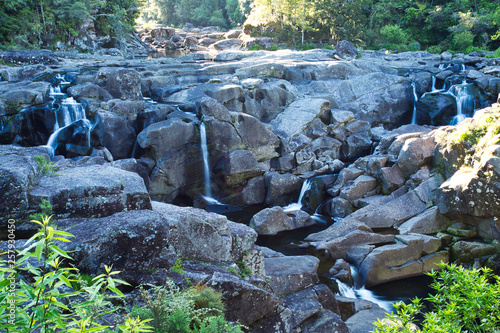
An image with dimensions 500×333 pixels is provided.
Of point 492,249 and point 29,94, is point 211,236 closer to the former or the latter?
point 492,249

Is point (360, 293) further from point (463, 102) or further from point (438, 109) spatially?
point (463, 102)

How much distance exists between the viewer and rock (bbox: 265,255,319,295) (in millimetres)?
7367

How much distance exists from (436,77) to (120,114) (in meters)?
19.9

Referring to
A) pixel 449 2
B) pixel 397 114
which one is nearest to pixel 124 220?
pixel 397 114

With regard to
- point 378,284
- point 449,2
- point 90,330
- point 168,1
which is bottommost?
point 378,284

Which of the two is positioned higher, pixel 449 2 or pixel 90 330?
pixel 449 2

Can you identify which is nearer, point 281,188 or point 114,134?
point 281,188

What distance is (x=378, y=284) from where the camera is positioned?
1063 cm

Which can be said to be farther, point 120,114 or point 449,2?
point 449,2

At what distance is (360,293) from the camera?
10.3 m

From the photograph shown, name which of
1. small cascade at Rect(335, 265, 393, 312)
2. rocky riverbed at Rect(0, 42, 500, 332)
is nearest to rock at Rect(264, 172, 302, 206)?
rocky riverbed at Rect(0, 42, 500, 332)

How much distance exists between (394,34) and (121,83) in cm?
3425

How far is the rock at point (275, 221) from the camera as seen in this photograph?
14.0 metres

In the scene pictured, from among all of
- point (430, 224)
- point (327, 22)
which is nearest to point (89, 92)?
point (430, 224)
